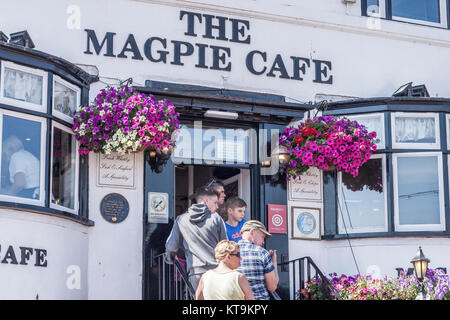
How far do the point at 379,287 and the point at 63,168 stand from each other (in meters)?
4.23

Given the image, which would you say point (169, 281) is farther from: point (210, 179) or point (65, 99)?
point (210, 179)

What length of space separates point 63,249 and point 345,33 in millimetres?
5602

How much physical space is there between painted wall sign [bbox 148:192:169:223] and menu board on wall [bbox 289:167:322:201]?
188 cm

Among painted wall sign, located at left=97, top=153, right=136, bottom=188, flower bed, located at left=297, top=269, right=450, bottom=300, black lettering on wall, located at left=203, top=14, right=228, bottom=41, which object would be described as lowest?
flower bed, located at left=297, top=269, right=450, bottom=300

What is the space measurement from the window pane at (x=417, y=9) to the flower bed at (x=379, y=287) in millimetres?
4523

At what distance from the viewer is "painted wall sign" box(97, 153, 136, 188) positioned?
11.7m

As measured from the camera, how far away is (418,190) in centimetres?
1275

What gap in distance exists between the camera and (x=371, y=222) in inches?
501

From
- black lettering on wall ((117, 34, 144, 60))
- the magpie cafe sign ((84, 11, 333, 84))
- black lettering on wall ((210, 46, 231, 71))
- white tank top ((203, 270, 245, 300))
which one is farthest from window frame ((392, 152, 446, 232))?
white tank top ((203, 270, 245, 300))

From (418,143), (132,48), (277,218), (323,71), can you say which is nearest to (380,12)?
(323,71)

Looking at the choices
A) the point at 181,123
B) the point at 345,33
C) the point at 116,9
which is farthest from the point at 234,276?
the point at 345,33

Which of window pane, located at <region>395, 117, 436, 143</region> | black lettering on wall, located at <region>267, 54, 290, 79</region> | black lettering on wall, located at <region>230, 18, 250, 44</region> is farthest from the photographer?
black lettering on wall, located at <region>267, 54, 290, 79</region>

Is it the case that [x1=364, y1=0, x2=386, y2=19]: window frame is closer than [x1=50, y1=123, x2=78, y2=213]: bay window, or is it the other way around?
[x1=50, y1=123, x2=78, y2=213]: bay window

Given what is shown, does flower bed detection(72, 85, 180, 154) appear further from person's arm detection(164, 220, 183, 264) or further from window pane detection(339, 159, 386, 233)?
window pane detection(339, 159, 386, 233)
